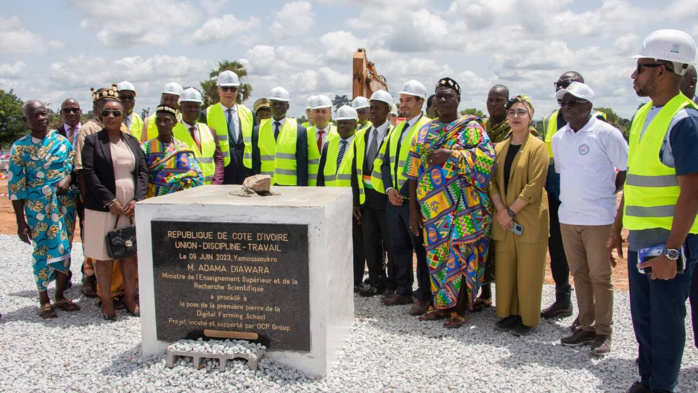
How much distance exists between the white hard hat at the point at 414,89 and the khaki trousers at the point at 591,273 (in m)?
1.89

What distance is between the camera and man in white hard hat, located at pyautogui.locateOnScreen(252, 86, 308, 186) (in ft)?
21.1

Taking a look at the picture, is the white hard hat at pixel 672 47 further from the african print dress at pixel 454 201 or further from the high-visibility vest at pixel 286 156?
the high-visibility vest at pixel 286 156

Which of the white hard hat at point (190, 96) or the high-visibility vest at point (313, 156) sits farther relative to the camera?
the high-visibility vest at point (313, 156)

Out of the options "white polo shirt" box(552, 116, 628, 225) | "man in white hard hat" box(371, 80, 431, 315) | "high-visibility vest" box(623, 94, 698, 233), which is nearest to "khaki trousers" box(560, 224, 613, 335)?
"white polo shirt" box(552, 116, 628, 225)

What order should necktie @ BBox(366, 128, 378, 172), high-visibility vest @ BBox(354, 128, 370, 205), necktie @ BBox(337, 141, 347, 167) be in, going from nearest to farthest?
necktie @ BBox(366, 128, 378, 172) < high-visibility vest @ BBox(354, 128, 370, 205) < necktie @ BBox(337, 141, 347, 167)

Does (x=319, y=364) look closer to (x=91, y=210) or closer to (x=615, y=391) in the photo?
(x=615, y=391)

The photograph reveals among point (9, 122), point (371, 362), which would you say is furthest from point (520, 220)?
point (9, 122)

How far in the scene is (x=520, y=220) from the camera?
4.61m

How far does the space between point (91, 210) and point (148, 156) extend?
29.6 inches

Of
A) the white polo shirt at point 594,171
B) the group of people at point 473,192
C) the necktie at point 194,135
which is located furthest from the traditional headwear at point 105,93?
the white polo shirt at point 594,171

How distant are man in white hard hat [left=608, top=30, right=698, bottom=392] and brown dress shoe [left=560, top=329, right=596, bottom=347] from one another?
3.20 feet

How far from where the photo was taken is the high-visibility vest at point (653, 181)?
3.14 metres

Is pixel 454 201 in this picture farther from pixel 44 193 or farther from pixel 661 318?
pixel 44 193

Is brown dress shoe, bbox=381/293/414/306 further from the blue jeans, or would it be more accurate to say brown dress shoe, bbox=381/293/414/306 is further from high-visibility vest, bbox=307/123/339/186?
the blue jeans
